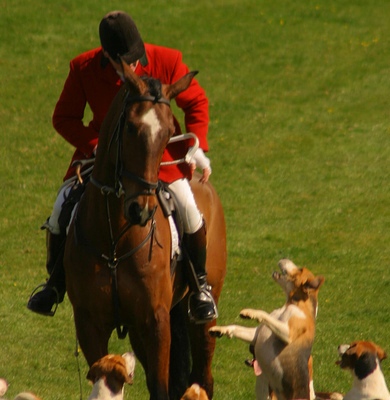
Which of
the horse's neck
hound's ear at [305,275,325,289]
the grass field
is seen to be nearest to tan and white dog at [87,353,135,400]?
the horse's neck

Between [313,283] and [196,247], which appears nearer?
[196,247]

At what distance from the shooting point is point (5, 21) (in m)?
24.5

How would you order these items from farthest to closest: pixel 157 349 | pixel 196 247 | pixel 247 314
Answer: pixel 247 314, pixel 196 247, pixel 157 349

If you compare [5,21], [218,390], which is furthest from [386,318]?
[5,21]

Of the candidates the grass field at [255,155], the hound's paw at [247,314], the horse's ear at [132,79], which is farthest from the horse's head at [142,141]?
the grass field at [255,155]

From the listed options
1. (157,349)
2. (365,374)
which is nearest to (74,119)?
(157,349)

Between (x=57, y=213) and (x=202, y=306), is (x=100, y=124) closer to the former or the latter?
(x=57, y=213)

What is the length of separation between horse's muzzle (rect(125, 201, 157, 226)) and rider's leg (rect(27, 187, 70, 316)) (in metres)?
1.38

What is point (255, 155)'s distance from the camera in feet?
65.1

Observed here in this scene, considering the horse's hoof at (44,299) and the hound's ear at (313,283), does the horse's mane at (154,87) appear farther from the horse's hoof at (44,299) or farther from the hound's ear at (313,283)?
the hound's ear at (313,283)

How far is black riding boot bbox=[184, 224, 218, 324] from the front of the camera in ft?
29.2

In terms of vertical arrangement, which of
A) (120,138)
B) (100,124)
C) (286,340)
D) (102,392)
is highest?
(120,138)

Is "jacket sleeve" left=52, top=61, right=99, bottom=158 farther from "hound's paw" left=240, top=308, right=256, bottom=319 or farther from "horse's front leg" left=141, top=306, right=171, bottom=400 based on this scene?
"hound's paw" left=240, top=308, right=256, bottom=319

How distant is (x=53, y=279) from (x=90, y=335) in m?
0.73
